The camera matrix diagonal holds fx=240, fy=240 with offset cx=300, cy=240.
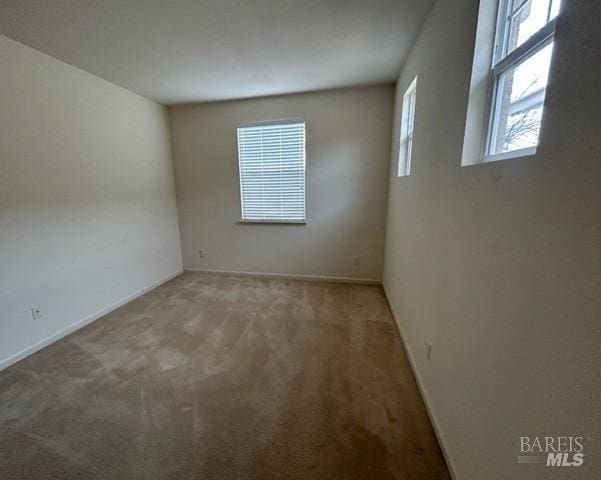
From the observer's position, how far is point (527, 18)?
90 cm

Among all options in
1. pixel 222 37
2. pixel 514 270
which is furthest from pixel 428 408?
pixel 222 37

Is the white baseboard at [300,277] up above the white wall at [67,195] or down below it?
below

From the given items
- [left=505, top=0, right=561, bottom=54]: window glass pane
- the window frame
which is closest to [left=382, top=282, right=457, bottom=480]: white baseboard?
[left=505, top=0, right=561, bottom=54]: window glass pane

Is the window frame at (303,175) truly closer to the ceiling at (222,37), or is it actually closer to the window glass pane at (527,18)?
the ceiling at (222,37)

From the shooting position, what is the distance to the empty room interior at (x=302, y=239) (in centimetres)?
70

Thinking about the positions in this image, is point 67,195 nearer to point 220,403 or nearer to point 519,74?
point 220,403

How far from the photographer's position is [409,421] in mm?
1464

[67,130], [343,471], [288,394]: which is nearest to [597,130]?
[343,471]

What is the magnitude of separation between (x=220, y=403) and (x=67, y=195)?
2492 mm

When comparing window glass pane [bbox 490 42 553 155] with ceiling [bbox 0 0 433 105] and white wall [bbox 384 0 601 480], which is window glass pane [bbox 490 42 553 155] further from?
ceiling [bbox 0 0 433 105]

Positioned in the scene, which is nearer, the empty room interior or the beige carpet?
the empty room interior

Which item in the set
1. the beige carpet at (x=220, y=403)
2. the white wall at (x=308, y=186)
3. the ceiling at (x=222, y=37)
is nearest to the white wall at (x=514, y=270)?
the beige carpet at (x=220, y=403)

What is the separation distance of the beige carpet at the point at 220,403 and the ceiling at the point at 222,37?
104 inches

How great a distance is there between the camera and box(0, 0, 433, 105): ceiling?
1667 mm
